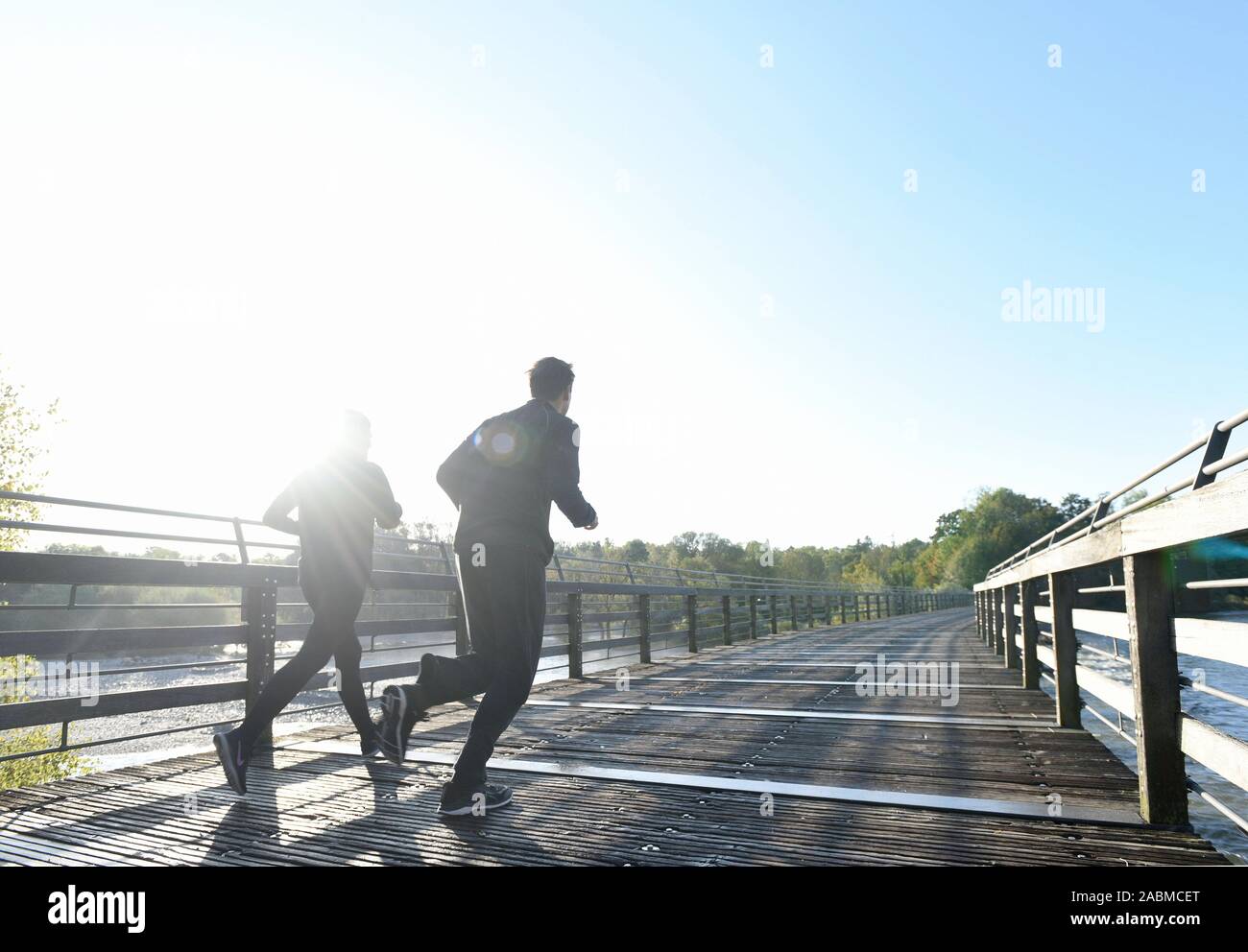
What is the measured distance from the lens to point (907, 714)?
5441mm

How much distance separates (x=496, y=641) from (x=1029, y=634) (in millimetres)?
5113

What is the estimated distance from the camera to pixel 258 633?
4652 millimetres

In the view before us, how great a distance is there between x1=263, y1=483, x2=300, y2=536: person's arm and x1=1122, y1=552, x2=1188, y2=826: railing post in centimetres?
357

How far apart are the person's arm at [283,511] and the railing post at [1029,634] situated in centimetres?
526

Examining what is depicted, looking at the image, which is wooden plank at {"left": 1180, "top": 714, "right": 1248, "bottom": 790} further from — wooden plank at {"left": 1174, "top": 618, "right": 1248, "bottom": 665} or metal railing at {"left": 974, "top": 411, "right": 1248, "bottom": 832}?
wooden plank at {"left": 1174, "top": 618, "right": 1248, "bottom": 665}

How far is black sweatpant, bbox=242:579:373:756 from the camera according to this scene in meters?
3.41

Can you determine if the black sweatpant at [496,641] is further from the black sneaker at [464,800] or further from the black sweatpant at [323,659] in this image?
the black sweatpant at [323,659]

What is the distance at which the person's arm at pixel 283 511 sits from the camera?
372 centimetres

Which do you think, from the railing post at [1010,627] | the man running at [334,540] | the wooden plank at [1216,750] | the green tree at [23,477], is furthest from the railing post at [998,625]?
the green tree at [23,477]

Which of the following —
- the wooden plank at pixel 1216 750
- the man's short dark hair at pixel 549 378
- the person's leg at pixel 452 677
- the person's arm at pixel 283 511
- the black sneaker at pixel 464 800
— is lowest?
the black sneaker at pixel 464 800

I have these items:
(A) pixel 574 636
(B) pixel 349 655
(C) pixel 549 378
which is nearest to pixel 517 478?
(C) pixel 549 378
